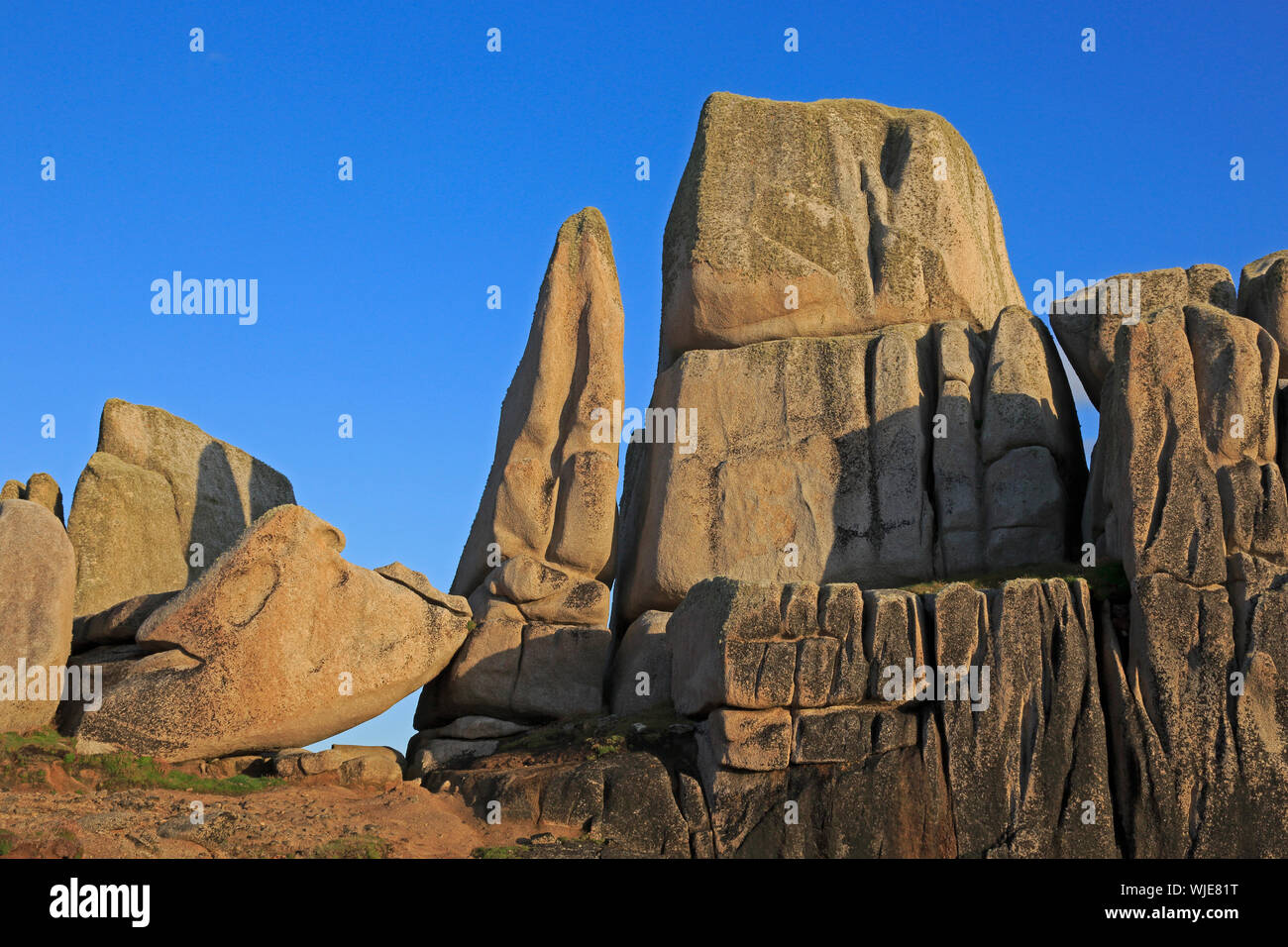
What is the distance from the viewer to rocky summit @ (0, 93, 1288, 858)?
1500cm

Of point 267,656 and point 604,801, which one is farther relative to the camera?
point 267,656

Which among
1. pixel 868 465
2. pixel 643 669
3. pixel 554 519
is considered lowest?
pixel 643 669

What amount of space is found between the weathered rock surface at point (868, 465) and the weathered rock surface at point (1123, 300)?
2.00 ft

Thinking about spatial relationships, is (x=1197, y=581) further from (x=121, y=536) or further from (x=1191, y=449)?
(x=121, y=536)

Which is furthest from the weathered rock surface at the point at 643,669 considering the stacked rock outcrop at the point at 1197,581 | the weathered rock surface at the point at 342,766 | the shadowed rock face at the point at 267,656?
the stacked rock outcrop at the point at 1197,581

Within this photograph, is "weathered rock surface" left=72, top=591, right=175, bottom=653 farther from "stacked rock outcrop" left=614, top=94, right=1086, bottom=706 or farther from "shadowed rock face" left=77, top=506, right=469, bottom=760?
"stacked rock outcrop" left=614, top=94, right=1086, bottom=706

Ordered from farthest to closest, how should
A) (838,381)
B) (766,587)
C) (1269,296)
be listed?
(838,381)
(1269,296)
(766,587)

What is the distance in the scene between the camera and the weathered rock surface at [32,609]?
16469 millimetres

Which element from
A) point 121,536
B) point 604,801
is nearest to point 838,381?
point 604,801

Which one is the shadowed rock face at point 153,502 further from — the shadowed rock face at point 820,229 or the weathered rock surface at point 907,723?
the weathered rock surface at point 907,723

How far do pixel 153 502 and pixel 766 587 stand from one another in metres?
10.0

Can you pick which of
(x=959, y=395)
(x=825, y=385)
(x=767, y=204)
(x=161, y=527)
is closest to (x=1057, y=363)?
(x=959, y=395)

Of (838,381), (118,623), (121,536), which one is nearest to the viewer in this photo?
(118,623)

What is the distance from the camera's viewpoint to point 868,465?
19.6 m
